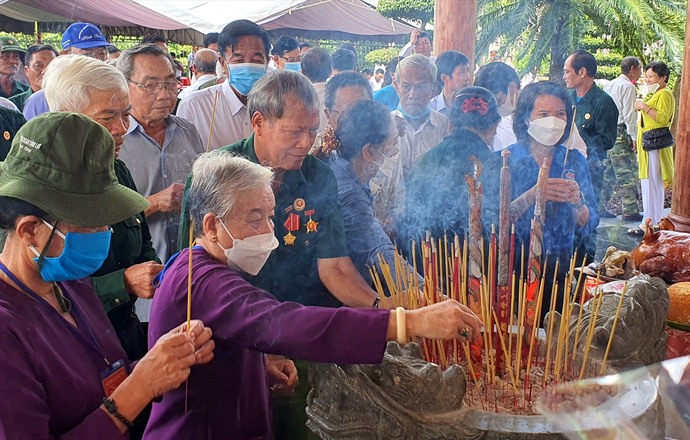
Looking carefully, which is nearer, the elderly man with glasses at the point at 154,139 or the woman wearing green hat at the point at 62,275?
the woman wearing green hat at the point at 62,275

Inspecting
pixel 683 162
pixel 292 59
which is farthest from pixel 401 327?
pixel 683 162

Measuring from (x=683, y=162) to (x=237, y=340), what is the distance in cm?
442

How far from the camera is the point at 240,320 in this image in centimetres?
156

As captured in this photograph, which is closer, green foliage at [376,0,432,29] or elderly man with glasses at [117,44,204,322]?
elderly man with glasses at [117,44,204,322]

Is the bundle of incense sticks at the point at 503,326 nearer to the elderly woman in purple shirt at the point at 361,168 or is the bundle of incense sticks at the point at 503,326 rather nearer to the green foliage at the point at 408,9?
the elderly woman in purple shirt at the point at 361,168

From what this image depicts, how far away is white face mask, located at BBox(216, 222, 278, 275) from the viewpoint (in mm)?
1731

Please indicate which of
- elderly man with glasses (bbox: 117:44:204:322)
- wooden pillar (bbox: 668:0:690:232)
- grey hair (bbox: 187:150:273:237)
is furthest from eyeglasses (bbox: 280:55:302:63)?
grey hair (bbox: 187:150:273:237)

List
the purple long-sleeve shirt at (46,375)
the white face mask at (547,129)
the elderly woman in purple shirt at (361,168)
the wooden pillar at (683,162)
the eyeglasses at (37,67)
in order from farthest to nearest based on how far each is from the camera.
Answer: the eyeglasses at (37,67), the wooden pillar at (683,162), the white face mask at (547,129), the elderly woman in purple shirt at (361,168), the purple long-sleeve shirt at (46,375)

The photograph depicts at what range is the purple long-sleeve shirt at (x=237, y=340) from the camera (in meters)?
1.53

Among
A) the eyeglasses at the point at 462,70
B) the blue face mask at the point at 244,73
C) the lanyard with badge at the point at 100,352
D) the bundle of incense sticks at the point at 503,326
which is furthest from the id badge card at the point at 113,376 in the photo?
the eyeglasses at the point at 462,70

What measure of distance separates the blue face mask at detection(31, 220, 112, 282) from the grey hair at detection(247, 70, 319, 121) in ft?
3.12

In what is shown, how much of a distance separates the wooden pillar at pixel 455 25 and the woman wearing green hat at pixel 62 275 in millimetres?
4704

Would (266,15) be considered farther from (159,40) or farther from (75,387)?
(75,387)

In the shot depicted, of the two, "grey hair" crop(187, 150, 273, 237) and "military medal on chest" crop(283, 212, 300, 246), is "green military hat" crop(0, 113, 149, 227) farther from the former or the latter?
"military medal on chest" crop(283, 212, 300, 246)
